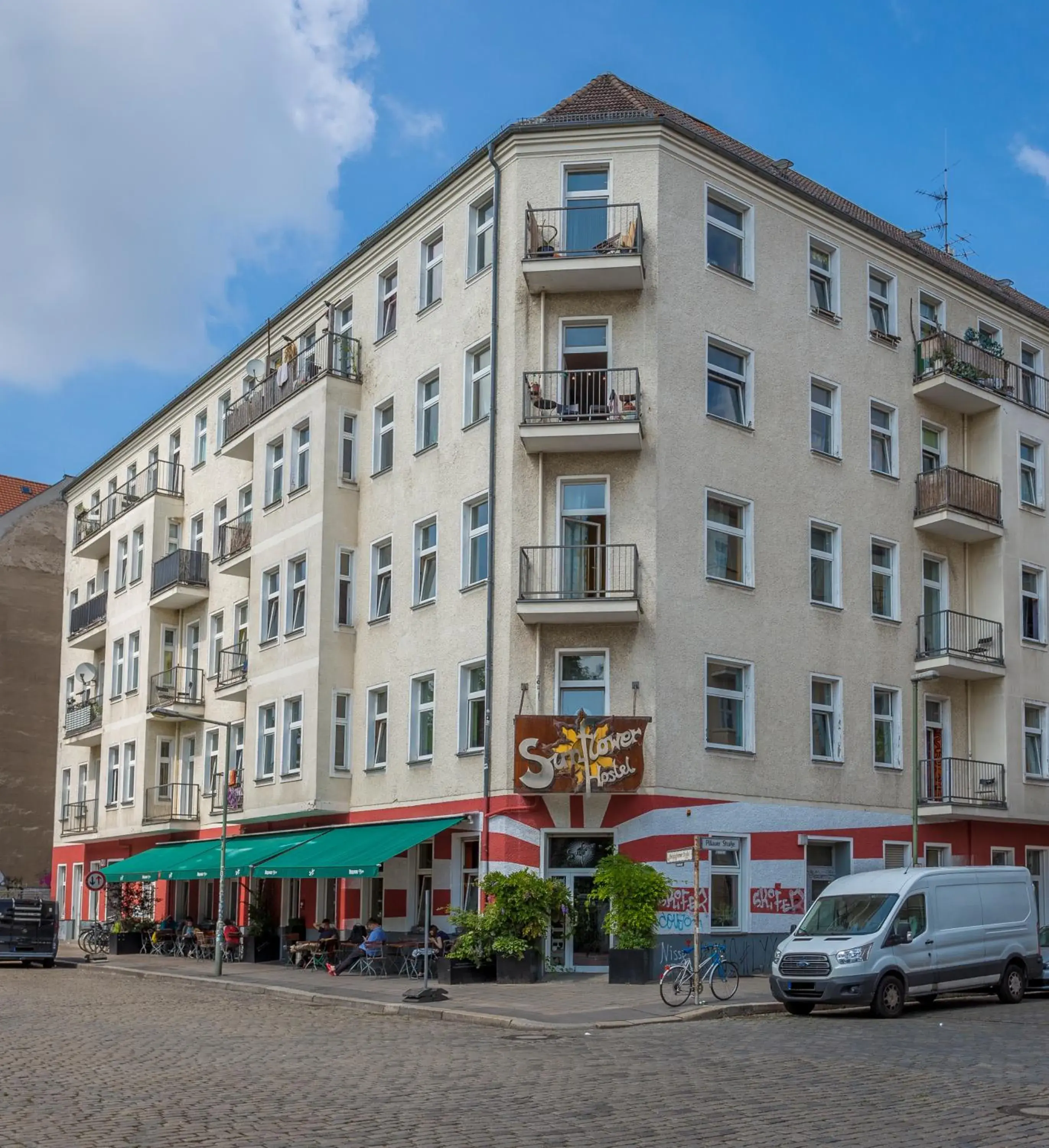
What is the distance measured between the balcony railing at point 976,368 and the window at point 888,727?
743cm

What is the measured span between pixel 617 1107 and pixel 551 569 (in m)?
18.2

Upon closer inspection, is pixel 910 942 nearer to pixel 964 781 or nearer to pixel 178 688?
pixel 964 781

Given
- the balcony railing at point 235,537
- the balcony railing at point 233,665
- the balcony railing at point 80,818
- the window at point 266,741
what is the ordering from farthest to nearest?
the balcony railing at point 80,818 → the balcony railing at point 235,537 → the balcony railing at point 233,665 → the window at point 266,741

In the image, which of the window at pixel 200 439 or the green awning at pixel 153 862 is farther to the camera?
the window at pixel 200 439

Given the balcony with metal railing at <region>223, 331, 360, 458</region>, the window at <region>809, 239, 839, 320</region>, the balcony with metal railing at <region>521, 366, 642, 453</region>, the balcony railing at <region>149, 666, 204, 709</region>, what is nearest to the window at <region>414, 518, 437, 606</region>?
the balcony with metal railing at <region>521, 366, 642, 453</region>

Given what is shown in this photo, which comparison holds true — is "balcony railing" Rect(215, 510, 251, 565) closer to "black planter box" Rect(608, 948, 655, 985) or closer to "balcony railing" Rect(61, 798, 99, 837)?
"balcony railing" Rect(61, 798, 99, 837)

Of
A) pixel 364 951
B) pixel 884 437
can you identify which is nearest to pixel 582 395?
pixel 884 437

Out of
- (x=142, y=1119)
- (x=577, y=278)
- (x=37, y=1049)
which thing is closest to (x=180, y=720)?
(x=577, y=278)

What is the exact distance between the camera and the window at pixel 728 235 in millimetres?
32312

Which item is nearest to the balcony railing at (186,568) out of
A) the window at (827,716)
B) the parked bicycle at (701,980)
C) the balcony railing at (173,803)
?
the balcony railing at (173,803)

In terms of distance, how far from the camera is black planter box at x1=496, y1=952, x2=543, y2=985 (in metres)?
27.5

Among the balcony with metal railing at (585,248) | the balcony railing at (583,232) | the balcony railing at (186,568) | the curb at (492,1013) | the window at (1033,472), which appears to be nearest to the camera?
the curb at (492,1013)

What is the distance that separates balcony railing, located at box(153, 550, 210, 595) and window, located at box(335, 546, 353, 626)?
921cm

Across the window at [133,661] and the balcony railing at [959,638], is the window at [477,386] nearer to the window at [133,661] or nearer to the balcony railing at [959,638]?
the balcony railing at [959,638]
